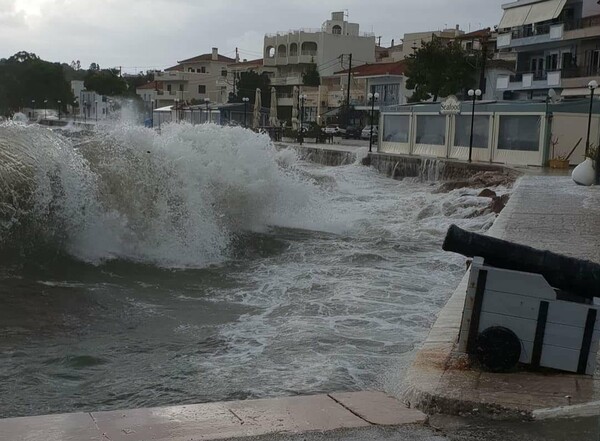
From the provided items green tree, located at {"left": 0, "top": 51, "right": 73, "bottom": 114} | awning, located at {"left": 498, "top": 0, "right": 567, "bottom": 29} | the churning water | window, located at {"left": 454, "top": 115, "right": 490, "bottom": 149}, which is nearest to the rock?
the churning water

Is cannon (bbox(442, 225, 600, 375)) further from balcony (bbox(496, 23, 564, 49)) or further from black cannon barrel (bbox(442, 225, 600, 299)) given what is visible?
balcony (bbox(496, 23, 564, 49))

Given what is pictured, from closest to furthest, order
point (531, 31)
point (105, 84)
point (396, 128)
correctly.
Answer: point (396, 128), point (531, 31), point (105, 84)

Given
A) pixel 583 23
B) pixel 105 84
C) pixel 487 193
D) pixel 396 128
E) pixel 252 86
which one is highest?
pixel 583 23

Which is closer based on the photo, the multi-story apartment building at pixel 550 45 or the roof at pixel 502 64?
the multi-story apartment building at pixel 550 45

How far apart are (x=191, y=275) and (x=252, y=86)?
2776 inches

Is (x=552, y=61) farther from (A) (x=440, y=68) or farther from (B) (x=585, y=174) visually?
(B) (x=585, y=174)

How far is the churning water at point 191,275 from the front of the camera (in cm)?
619

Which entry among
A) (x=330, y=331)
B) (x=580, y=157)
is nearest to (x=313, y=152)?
(x=580, y=157)

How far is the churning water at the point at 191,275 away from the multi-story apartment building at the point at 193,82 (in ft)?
253

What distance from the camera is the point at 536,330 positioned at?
15.5ft

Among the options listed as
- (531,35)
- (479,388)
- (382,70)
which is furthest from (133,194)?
(382,70)

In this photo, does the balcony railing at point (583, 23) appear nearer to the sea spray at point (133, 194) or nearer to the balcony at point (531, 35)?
the balcony at point (531, 35)

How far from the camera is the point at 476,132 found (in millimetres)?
30125

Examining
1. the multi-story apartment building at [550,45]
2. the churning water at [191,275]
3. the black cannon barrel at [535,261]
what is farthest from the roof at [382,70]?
the black cannon barrel at [535,261]
